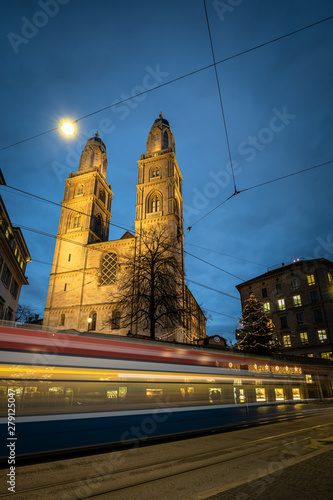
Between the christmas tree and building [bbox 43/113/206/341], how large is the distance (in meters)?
5.42

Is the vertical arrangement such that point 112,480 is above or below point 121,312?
below

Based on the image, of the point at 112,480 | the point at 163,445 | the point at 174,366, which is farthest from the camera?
the point at 174,366

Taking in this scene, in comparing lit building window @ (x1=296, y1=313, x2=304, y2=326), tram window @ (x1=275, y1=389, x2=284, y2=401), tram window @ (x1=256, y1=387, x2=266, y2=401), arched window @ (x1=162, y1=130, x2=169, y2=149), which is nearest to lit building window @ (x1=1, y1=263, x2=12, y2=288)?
tram window @ (x1=256, y1=387, x2=266, y2=401)

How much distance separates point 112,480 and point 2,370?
A: 2724 millimetres

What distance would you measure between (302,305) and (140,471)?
36834 millimetres

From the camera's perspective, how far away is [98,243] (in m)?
36.3

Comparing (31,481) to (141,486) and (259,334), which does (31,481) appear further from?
(259,334)

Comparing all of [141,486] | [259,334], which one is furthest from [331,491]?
[259,334]

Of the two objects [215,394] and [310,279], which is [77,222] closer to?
[310,279]

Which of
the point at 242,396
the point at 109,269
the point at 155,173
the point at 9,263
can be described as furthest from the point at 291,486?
the point at 155,173

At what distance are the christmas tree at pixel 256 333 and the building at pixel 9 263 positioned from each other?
22.0 m

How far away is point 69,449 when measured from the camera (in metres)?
5.58

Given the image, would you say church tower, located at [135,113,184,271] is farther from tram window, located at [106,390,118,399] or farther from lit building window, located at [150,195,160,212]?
tram window, located at [106,390,118,399]

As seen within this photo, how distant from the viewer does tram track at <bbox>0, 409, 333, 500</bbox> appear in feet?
12.8
